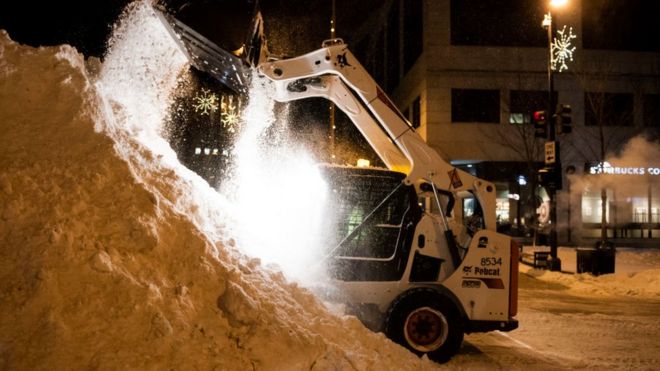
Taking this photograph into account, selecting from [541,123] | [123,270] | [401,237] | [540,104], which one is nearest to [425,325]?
[401,237]

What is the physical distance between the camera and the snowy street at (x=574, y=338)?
599 centimetres

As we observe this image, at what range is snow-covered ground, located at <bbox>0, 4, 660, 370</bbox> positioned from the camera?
362 cm

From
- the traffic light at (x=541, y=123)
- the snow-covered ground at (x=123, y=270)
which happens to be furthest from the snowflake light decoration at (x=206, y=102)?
the snow-covered ground at (x=123, y=270)

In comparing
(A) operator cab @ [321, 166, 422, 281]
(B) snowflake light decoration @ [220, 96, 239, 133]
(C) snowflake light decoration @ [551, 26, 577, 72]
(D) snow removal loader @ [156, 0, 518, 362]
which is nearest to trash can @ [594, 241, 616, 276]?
(D) snow removal loader @ [156, 0, 518, 362]

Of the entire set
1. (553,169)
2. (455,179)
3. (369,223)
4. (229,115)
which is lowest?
(369,223)

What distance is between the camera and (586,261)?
14.1 m

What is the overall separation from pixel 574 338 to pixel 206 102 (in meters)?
18.0

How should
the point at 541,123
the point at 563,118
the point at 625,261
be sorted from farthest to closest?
the point at 625,261, the point at 541,123, the point at 563,118

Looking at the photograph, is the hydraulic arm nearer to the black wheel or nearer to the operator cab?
the operator cab

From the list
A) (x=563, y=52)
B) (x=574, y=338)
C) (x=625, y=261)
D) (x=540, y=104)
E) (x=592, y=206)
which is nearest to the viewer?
(x=574, y=338)

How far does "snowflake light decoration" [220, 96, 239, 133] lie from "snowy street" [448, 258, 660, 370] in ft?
48.5

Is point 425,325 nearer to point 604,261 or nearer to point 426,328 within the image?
point 426,328

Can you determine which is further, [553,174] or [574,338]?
[553,174]

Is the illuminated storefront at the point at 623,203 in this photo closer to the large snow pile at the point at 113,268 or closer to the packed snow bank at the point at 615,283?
the packed snow bank at the point at 615,283
